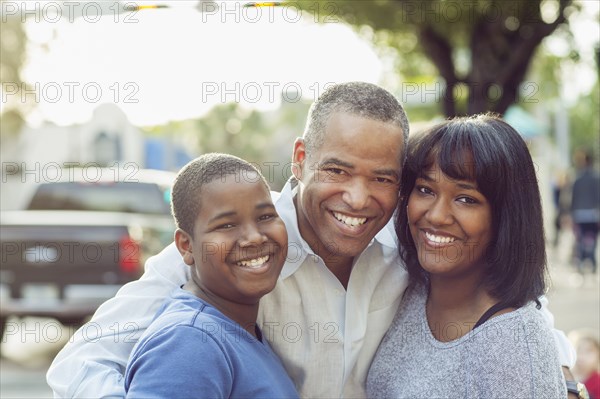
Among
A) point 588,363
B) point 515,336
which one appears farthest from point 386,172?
point 588,363

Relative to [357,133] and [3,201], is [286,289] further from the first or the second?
[3,201]

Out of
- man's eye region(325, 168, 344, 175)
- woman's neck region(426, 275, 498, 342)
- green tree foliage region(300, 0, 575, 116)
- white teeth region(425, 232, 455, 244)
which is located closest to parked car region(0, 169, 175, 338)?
green tree foliage region(300, 0, 575, 116)

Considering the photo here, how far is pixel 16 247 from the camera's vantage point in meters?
8.55

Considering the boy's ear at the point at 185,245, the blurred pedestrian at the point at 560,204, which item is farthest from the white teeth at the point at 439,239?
the blurred pedestrian at the point at 560,204

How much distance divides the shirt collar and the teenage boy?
377 mm

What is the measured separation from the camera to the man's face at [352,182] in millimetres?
3018

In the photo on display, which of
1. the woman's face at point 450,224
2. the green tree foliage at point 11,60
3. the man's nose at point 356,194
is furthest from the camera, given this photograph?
the green tree foliage at point 11,60

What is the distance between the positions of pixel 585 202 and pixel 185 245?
1254 cm

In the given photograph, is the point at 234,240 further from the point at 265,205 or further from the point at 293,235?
the point at 293,235

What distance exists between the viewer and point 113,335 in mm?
2865

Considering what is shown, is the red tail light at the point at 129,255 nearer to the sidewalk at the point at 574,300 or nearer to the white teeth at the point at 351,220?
the sidewalk at the point at 574,300

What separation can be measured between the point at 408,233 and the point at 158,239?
6.07 metres

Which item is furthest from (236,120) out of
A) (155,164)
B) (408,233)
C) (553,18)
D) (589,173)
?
(408,233)

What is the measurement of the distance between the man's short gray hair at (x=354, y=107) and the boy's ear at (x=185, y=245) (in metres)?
0.72
